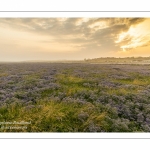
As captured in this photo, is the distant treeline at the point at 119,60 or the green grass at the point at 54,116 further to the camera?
the distant treeline at the point at 119,60

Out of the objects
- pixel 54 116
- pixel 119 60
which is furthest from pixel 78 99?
pixel 119 60

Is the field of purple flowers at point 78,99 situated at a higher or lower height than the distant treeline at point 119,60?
lower

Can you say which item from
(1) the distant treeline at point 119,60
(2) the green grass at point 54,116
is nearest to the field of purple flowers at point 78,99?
(2) the green grass at point 54,116

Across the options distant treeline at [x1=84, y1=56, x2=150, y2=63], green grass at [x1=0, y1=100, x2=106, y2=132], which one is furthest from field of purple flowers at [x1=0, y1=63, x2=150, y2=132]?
distant treeline at [x1=84, y1=56, x2=150, y2=63]

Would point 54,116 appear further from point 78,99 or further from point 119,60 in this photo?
point 119,60

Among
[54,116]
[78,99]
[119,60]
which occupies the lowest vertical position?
[54,116]

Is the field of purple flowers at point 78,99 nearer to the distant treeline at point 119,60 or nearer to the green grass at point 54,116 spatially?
the green grass at point 54,116

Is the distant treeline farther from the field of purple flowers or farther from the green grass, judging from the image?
the green grass
